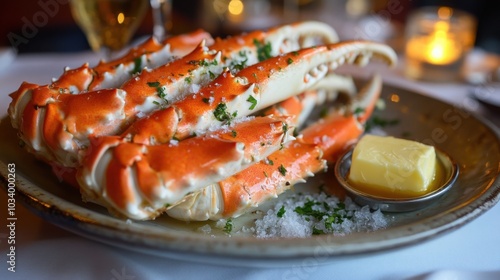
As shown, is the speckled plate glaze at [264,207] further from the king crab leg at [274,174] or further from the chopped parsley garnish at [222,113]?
the chopped parsley garnish at [222,113]

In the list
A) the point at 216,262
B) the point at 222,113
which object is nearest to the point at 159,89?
the point at 222,113

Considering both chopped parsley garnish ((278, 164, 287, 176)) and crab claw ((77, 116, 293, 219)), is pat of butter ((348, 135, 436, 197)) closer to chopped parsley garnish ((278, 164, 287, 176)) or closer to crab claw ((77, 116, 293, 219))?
chopped parsley garnish ((278, 164, 287, 176))

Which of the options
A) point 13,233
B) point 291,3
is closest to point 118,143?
point 13,233

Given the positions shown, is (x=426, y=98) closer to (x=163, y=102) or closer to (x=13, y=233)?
(x=163, y=102)

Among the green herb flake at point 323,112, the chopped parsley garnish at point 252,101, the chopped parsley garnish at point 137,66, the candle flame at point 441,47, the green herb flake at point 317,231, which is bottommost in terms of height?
the candle flame at point 441,47

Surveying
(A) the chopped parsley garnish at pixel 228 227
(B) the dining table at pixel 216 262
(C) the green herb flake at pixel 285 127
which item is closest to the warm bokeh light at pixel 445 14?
Result: (B) the dining table at pixel 216 262

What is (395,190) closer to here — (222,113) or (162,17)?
(222,113)
